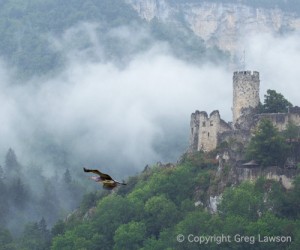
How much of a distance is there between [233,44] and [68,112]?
3218 centimetres

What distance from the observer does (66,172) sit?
442ft

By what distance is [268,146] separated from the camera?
80312 mm

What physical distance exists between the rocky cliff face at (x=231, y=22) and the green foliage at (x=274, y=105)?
98.3 m

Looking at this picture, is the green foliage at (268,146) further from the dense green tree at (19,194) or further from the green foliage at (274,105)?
the dense green tree at (19,194)

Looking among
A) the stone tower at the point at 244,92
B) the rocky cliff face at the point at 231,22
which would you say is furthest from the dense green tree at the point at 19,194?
the rocky cliff face at the point at 231,22

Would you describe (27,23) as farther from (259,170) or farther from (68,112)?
(259,170)

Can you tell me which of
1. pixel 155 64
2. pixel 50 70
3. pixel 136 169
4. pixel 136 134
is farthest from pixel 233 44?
pixel 136 169

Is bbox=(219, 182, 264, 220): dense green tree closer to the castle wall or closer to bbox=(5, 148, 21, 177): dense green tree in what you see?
the castle wall

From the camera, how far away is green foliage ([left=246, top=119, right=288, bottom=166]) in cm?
8019

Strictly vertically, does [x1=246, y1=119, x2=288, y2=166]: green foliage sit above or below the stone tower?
below

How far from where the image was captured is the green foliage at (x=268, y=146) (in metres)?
Result: 80.2

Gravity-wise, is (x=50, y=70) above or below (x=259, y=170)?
above

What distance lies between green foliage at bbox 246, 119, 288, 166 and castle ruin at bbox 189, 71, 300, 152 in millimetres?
3630

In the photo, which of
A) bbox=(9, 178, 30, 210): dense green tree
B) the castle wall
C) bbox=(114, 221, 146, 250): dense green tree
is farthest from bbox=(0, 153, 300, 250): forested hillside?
bbox=(9, 178, 30, 210): dense green tree
